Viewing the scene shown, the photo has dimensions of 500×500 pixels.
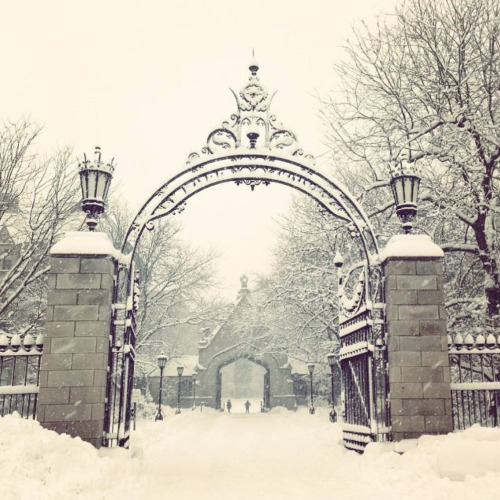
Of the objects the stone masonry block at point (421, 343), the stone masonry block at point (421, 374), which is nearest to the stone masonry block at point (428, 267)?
the stone masonry block at point (421, 343)

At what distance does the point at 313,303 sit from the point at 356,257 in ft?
7.65

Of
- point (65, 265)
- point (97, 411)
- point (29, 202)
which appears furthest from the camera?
point (29, 202)

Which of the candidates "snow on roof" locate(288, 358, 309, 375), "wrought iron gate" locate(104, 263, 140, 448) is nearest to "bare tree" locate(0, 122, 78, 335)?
"wrought iron gate" locate(104, 263, 140, 448)

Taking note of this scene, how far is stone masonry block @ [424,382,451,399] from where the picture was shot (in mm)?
6980

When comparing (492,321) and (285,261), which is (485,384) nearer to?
(492,321)

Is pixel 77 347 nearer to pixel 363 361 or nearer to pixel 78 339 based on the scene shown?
pixel 78 339

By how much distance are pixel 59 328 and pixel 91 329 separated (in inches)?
16.5

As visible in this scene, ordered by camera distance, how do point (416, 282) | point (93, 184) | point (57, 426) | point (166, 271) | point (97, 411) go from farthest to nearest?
point (166, 271), point (93, 184), point (416, 282), point (97, 411), point (57, 426)

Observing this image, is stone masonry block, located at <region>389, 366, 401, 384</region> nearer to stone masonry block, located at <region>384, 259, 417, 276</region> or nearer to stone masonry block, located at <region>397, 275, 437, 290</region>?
stone masonry block, located at <region>397, 275, 437, 290</region>

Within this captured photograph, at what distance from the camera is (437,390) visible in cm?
700

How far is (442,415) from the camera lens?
6938 mm

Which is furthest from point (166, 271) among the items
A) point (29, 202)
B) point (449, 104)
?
point (449, 104)

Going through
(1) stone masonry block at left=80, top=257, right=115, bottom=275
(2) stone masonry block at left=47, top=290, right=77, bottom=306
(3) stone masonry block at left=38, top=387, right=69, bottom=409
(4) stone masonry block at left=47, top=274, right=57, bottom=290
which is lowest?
(3) stone masonry block at left=38, top=387, right=69, bottom=409

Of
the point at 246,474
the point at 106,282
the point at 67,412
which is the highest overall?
the point at 106,282
